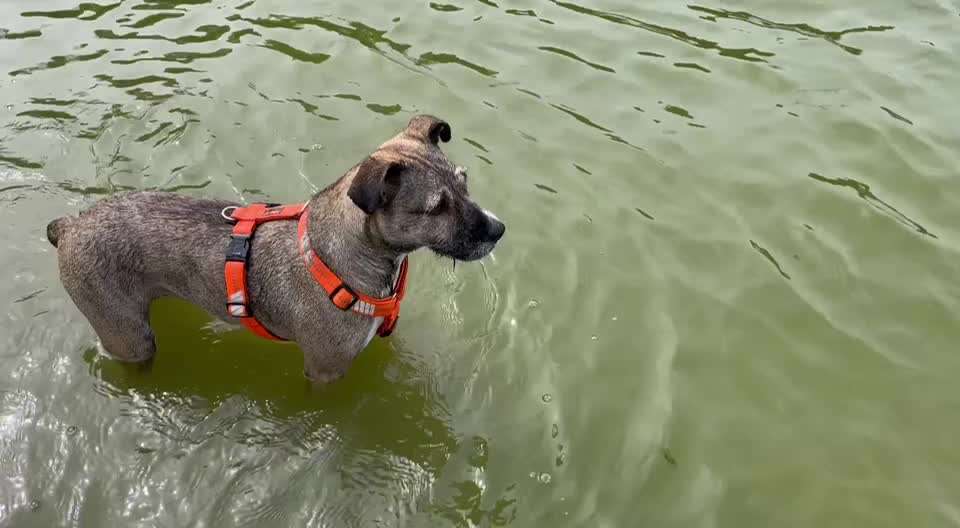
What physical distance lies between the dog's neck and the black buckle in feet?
1.67

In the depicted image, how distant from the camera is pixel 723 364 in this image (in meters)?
6.25

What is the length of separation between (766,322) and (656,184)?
214 cm

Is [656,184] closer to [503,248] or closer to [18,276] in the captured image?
[503,248]

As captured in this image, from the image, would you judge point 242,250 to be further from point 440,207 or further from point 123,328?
point 440,207

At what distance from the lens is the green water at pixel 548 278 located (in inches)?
217

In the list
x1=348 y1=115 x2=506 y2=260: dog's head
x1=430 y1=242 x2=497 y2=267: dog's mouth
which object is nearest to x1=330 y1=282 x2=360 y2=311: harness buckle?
x1=348 y1=115 x2=506 y2=260: dog's head

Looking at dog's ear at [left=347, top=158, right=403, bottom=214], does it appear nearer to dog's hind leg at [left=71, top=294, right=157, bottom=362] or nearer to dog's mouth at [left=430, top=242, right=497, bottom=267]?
dog's mouth at [left=430, top=242, right=497, bottom=267]

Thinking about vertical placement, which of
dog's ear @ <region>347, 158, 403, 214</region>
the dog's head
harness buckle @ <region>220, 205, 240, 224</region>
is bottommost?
harness buckle @ <region>220, 205, 240, 224</region>

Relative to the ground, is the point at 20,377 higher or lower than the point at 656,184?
lower

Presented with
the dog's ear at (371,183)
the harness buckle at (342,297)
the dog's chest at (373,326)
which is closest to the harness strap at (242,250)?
the harness buckle at (342,297)

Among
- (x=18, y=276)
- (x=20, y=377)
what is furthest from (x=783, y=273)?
(x=18, y=276)

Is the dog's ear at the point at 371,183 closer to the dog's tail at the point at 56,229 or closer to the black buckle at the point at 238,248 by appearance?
the black buckle at the point at 238,248

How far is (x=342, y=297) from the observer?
529 centimetres

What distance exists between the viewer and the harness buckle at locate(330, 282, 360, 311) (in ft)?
17.3
